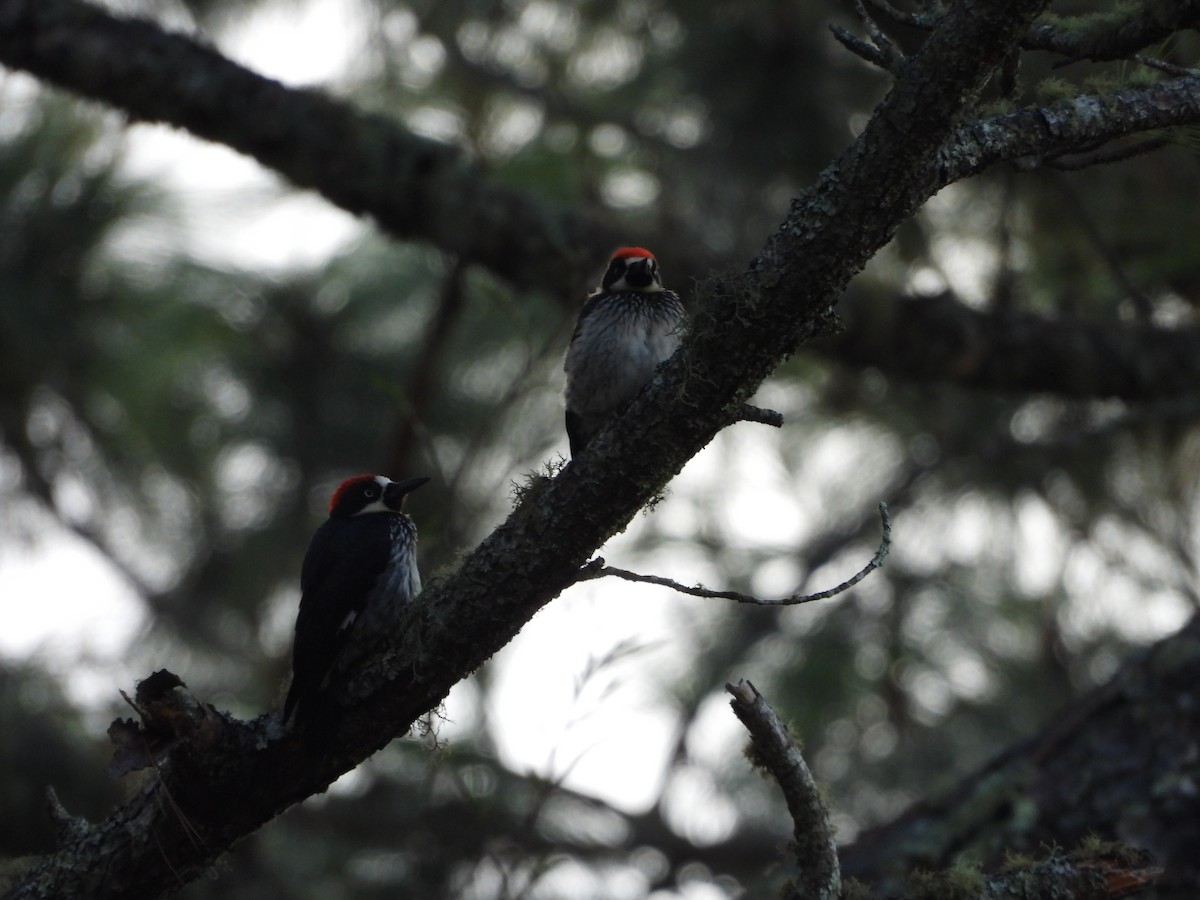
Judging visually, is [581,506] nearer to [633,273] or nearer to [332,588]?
[332,588]

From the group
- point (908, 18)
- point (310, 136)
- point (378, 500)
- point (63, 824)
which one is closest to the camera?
point (908, 18)

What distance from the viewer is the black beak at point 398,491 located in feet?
13.8

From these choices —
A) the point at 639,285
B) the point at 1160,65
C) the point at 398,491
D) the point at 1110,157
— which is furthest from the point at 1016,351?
the point at 1160,65

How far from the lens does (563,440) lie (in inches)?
221

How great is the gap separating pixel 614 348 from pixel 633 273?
1.88ft

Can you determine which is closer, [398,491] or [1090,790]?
[1090,790]

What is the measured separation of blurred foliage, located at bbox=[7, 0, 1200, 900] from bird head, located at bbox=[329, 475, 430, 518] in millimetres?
601

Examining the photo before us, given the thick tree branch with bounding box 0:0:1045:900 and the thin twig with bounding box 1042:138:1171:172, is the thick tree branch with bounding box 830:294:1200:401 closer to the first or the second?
the thin twig with bounding box 1042:138:1171:172

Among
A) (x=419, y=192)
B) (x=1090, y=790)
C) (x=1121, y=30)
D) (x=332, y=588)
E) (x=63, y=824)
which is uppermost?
(x=419, y=192)

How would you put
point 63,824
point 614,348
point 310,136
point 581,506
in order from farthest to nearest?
point 310,136
point 614,348
point 63,824
point 581,506

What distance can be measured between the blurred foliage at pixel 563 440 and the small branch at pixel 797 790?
102 inches

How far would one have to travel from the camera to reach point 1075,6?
13.8 ft

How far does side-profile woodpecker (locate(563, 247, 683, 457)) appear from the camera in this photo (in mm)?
3564

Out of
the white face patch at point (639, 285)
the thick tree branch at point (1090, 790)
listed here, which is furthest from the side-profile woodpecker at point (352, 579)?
the thick tree branch at point (1090, 790)
